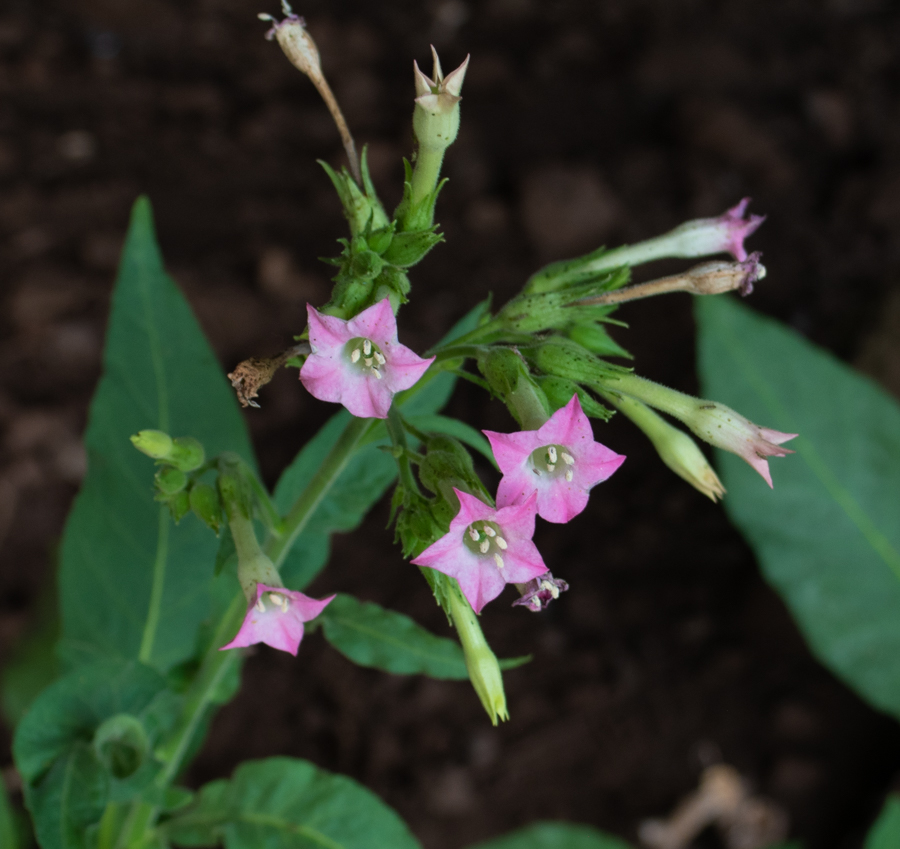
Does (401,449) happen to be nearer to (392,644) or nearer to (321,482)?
(321,482)

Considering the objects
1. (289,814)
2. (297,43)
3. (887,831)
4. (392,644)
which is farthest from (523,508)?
(887,831)

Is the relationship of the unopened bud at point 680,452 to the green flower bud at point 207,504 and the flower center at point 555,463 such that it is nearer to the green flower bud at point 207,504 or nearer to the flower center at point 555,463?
the flower center at point 555,463

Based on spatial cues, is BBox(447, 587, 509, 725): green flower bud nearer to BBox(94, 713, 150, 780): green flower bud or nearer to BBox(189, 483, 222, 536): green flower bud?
BBox(189, 483, 222, 536): green flower bud

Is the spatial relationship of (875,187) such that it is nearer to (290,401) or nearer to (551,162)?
(551,162)

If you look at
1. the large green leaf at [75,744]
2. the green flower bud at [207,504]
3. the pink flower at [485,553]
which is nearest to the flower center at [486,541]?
the pink flower at [485,553]

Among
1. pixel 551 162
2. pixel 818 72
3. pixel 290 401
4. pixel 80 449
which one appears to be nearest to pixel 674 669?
pixel 290 401
